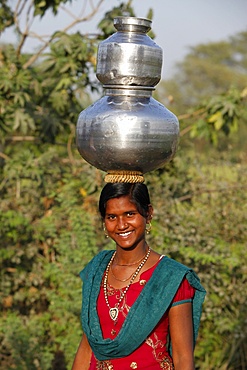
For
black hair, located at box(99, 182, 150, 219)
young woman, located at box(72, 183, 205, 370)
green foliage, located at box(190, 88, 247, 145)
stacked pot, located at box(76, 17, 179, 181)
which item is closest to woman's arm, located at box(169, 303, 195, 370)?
young woman, located at box(72, 183, 205, 370)

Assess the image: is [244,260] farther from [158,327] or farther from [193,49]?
[193,49]

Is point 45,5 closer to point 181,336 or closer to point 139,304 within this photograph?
point 139,304

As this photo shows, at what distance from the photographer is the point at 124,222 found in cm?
281

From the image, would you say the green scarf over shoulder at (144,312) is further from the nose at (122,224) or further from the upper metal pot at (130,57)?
the upper metal pot at (130,57)

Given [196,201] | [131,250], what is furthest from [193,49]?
[131,250]

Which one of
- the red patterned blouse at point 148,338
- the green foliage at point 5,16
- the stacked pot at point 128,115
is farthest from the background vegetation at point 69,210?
the stacked pot at point 128,115

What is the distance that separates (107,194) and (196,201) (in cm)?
338

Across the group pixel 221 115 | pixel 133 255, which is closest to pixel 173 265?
pixel 133 255

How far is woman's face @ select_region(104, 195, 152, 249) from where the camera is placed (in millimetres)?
2811

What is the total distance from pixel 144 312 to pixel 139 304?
34 mm

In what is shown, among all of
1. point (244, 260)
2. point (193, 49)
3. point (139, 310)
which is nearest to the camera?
point (139, 310)

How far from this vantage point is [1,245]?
605 cm

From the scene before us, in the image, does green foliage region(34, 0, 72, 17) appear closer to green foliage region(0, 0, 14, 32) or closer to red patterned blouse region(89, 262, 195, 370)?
green foliage region(0, 0, 14, 32)

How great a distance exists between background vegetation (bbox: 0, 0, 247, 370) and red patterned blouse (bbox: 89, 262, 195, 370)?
7.93ft
